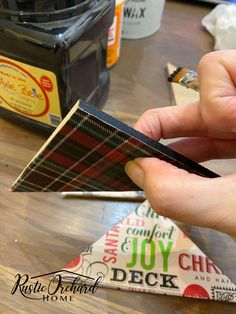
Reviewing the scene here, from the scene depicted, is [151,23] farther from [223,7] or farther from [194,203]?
[194,203]

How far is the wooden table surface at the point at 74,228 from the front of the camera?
361 millimetres

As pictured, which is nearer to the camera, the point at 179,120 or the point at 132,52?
the point at 179,120

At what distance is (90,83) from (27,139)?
0.12 metres

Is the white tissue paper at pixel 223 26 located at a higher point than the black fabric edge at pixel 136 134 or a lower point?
lower

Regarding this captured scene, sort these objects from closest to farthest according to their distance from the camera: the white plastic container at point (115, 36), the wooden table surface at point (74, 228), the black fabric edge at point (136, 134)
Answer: the black fabric edge at point (136, 134) → the wooden table surface at point (74, 228) → the white plastic container at point (115, 36)

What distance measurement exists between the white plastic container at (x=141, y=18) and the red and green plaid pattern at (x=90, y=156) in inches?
14.0

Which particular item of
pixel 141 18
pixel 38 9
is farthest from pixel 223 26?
pixel 38 9

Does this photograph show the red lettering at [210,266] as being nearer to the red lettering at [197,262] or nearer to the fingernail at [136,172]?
the red lettering at [197,262]

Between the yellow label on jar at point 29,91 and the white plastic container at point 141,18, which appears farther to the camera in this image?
the white plastic container at point 141,18

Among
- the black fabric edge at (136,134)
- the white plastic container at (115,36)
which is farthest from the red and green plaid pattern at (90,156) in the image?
the white plastic container at (115,36)

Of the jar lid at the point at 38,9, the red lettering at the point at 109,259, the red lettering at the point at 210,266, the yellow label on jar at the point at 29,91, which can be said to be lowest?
the red lettering at the point at 210,266

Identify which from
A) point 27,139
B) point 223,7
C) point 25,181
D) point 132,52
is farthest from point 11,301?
point 223,7

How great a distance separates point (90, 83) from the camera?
1.67ft

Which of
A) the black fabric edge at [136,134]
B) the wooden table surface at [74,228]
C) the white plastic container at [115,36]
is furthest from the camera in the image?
the white plastic container at [115,36]
